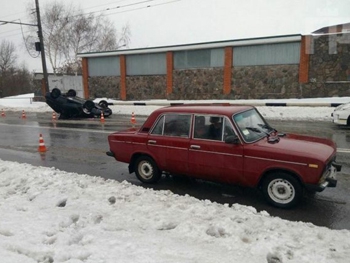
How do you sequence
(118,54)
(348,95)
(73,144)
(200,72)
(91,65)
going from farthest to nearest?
(91,65), (118,54), (200,72), (348,95), (73,144)

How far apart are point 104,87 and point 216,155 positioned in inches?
1089

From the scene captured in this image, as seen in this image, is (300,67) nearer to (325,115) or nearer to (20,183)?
(325,115)

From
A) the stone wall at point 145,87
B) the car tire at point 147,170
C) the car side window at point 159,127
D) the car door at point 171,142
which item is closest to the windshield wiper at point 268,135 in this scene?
the car door at point 171,142

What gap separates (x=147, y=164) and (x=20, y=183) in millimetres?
2541

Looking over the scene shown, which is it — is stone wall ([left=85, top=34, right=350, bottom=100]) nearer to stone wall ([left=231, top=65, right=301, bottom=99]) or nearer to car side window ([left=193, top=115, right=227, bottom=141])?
stone wall ([left=231, top=65, right=301, bottom=99])

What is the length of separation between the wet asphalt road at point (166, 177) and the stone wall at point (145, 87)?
14.1 m

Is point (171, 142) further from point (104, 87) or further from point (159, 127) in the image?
point (104, 87)

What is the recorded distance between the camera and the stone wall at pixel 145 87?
93.4ft

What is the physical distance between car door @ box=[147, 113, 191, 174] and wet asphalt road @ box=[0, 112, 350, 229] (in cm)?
51

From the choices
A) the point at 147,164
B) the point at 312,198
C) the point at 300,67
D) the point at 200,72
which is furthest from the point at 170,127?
the point at 200,72

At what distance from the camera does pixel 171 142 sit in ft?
19.7

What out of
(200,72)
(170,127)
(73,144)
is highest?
(200,72)

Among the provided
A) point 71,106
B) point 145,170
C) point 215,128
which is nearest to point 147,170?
point 145,170

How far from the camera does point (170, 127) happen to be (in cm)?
615
